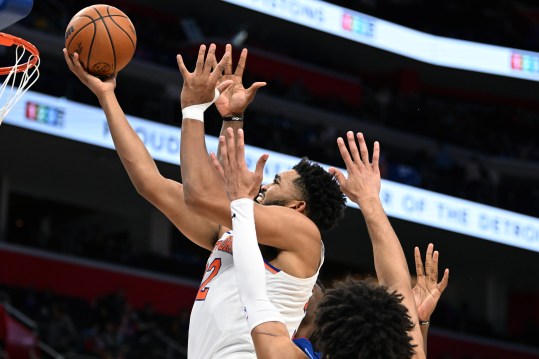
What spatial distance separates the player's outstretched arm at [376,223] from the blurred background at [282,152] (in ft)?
29.3

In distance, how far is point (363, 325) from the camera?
2562 millimetres

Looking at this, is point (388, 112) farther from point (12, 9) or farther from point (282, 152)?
point (12, 9)

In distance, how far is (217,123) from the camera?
56.9ft

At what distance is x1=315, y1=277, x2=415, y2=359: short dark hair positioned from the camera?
8.35ft

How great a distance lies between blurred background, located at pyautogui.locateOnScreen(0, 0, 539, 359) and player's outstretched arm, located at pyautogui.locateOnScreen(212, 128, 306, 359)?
9287mm

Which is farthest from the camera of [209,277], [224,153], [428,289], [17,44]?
[17,44]

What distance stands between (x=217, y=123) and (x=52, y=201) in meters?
5.04

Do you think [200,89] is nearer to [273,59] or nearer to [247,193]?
[247,193]

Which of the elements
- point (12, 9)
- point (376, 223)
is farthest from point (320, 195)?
point (12, 9)

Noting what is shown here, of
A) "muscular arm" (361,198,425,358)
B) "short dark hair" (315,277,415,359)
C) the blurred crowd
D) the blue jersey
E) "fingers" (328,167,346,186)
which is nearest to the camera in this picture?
"short dark hair" (315,277,415,359)

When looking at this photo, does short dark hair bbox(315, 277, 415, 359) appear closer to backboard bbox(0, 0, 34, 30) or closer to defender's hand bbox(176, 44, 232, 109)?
defender's hand bbox(176, 44, 232, 109)

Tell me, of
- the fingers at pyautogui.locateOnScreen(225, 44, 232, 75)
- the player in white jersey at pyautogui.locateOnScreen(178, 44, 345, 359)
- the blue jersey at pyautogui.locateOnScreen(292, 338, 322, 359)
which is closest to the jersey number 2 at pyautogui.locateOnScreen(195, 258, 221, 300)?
the player in white jersey at pyautogui.locateOnScreen(178, 44, 345, 359)

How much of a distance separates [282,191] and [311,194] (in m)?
0.11

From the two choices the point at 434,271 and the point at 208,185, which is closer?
the point at 208,185
